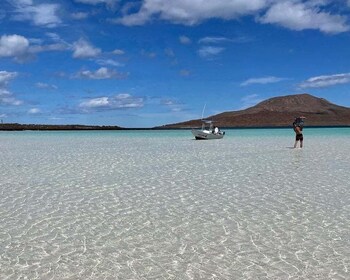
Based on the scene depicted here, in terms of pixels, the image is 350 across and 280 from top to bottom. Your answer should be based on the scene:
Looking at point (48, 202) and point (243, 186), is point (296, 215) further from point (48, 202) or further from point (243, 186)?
point (48, 202)

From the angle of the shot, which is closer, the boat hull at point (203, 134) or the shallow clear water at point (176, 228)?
the shallow clear water at point (176, 228)

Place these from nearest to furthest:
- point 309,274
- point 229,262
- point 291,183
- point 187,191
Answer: point 309,274
point 229,262
point 187,191
point 291,183

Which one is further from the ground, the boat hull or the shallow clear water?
the boat hull

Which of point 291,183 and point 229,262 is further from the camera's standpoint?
point 291,183

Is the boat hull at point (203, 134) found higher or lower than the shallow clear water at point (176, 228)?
higher

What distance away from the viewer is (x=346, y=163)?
21.2m

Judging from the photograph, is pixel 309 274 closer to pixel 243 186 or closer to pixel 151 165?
pixel 243 186

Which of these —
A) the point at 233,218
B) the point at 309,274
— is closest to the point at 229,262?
the point at 309,274

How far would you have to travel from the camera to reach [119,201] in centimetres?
1148

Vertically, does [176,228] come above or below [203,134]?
below

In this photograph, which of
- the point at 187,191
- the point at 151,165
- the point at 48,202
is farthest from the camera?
the point at 151,165

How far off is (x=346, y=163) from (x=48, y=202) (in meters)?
15.0

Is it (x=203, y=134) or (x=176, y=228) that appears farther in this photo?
(x=203, y=134)

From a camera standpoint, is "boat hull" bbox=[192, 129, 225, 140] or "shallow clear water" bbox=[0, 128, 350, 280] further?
"boat hull" bbox=[192, 129, 225, 140]
